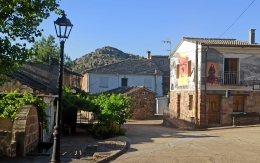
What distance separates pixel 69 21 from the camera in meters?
8.76

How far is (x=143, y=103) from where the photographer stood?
1410 inches

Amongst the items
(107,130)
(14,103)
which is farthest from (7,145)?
(107,130)

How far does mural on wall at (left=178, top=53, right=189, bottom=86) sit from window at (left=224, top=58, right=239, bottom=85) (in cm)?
311

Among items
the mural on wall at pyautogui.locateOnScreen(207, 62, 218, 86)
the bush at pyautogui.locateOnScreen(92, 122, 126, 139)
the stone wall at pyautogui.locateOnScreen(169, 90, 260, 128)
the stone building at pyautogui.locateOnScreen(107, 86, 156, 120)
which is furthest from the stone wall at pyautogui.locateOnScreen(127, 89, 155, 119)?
the bush at pyautogui.locateOnScreen(92, 122, 126, 139)

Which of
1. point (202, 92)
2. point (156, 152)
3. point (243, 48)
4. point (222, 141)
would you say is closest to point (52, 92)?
point (156, 152)

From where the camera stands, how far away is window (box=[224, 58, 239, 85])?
24.7m

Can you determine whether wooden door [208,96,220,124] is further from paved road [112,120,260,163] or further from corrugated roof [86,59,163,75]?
corrugated roof [86,59,163,75]

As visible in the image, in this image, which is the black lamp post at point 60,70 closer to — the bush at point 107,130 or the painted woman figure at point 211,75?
the bush at point 107,130

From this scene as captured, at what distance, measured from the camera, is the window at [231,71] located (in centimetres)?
2467

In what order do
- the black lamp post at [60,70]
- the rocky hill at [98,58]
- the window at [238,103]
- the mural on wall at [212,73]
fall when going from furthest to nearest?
the rocky hill at [98,58]
the window at [238,103]
the mural on wall at [212,73]
the black lamp post at [60,70]

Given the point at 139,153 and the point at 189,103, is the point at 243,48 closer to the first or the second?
the point at 189,103

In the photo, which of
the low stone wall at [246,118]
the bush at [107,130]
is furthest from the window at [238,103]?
the bush at [107,130]

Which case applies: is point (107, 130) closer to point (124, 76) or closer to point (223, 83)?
point (223, 83)

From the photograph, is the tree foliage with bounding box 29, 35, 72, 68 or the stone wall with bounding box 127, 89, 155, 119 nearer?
the stone wall with bounding box 127, 89, 155, 119
